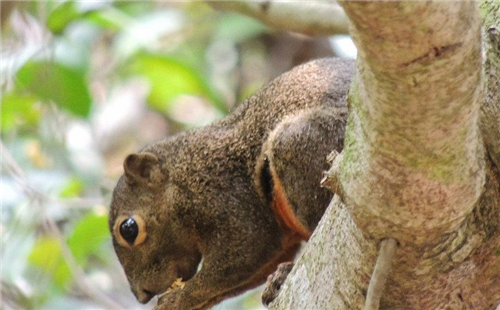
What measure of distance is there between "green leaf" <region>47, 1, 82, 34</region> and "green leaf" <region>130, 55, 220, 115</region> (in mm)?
1917

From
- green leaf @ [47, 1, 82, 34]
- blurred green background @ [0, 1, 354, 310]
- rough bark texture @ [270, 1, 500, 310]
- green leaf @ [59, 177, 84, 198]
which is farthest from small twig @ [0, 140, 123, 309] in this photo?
rough bark texture @ [270, 1, 500, 310]

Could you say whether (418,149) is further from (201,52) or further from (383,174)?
(201,52)

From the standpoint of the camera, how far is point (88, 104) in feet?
17.8

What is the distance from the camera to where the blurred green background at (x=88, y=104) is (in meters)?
5.23

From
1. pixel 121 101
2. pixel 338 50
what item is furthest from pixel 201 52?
pixel 338 50

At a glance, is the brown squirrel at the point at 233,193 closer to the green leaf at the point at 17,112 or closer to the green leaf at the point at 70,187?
the green leaf at the point at 70,187

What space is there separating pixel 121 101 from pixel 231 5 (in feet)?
15.1

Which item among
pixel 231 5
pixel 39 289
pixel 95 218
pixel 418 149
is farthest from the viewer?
pixel 39 289

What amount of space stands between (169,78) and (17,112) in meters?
2.30

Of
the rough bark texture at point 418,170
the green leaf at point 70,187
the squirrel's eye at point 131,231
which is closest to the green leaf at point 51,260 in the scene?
the green leaf at point 70,187

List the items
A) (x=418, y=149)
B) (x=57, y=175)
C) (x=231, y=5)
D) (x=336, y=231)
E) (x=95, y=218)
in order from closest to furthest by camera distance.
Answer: (x=418, y=149)
(x=336, y=231)
(x=231, y=5)
(x=95, y=218)
(x=57, y=175)

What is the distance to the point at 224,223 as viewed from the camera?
3645 millimetres

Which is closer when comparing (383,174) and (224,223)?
(383,174)

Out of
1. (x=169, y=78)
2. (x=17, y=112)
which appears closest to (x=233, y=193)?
(x=17, y=112)
